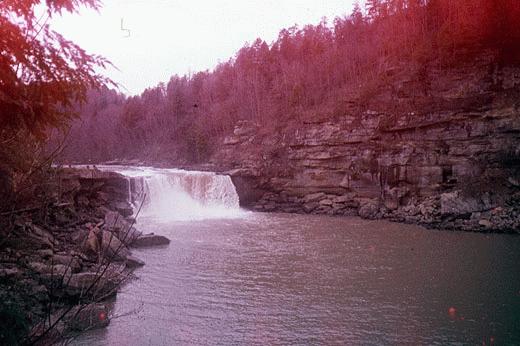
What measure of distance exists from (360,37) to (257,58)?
1480cm

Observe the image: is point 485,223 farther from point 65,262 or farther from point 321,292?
point 65,262

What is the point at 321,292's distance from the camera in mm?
11508

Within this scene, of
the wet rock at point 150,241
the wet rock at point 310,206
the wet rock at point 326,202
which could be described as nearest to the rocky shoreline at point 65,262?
the wet rock at point 150,241

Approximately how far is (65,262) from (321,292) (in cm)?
704

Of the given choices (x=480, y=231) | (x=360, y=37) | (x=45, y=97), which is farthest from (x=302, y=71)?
(x=45, y=97)

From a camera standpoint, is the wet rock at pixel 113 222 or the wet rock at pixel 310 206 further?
the wet rock at pixel 310 206

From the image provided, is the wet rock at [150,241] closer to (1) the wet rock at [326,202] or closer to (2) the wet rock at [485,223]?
(1) the wet rock at [326,202]

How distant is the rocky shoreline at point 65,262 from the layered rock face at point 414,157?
1291cm

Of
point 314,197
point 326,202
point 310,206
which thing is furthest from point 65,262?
point 314,197

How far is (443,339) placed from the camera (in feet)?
28.2

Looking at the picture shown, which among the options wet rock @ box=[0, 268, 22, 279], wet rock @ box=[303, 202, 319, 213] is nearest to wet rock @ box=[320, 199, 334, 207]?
wet rock @ box=[303, 202, 319, 213]

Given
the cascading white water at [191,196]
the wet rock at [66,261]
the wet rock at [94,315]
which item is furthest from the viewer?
the cascading white water at [191,196]

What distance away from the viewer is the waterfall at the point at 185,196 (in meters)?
26.7

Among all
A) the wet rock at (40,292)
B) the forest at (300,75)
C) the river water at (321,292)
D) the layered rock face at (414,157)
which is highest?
the forest at (300,75)
